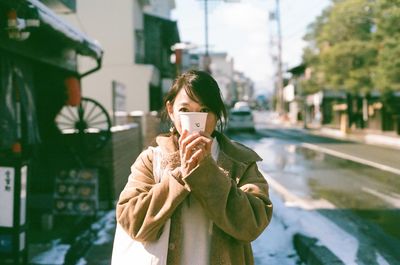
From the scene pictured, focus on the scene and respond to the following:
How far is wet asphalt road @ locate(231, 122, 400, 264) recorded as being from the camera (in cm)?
616

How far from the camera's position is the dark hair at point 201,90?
193 cm

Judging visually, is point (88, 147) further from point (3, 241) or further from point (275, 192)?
point (275, 192)

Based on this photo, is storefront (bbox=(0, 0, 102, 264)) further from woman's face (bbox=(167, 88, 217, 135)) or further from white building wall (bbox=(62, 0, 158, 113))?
white building wall (bbox=(62, 0, 158, 113))

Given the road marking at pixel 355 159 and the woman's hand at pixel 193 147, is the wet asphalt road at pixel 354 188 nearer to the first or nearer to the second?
the road marking at pixel 355 159

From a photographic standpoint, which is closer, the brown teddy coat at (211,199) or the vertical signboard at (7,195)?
the brown teddy coat at (211,199)

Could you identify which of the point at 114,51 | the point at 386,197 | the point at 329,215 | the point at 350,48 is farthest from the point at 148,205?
the point at 350,48

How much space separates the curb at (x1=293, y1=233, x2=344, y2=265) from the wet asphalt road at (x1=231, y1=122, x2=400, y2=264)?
38 centimetres

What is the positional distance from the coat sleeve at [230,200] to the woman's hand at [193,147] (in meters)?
0.03

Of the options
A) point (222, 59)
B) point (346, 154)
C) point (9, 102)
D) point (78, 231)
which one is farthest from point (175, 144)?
point (222, 59)

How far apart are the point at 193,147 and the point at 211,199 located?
23 cm

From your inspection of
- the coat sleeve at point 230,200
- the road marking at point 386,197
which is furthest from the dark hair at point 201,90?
the road marking at point 386,197

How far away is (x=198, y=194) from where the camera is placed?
5.82 feet

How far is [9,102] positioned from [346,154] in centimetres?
1393

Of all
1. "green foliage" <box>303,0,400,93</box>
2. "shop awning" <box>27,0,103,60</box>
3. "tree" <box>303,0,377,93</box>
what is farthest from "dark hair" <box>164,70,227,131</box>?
"tree" <box>303,0,377,93</box>
